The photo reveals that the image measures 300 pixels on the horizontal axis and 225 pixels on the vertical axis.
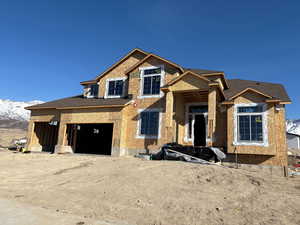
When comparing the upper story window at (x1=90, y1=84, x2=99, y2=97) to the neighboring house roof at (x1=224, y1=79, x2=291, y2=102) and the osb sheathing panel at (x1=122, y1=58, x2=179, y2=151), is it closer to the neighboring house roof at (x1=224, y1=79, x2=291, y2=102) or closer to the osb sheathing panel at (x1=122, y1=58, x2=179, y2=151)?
the osb sheathing panel at (x1=122, y1=58, x2=179, y2=151)

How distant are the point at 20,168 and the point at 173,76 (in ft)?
43.3

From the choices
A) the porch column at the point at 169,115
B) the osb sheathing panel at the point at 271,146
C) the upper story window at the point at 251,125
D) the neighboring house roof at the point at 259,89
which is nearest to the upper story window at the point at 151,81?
the porch column at the point at 169,115

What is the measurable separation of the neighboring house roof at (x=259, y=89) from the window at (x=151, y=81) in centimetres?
589

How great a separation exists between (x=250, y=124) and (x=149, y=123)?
7875 millimetres

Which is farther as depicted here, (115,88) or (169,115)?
(115,88)

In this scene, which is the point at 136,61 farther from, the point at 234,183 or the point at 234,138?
the point at 234,183

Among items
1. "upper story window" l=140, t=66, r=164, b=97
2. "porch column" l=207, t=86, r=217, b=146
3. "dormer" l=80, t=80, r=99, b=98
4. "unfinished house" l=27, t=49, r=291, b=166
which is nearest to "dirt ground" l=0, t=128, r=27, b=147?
"dormer" l=80, t=80, r=99, b=98

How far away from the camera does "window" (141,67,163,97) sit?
61.1 ft

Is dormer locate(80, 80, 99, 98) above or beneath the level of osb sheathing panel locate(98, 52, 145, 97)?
beneath

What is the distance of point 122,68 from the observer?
70.9 ft

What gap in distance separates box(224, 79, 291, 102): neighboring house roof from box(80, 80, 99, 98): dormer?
13.7 m

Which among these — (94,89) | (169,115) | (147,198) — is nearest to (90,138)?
(94,89)

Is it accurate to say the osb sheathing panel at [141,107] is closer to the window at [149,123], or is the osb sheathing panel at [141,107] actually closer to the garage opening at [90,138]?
the window at [149,123]

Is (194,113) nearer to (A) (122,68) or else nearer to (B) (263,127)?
(B) (263,127)
